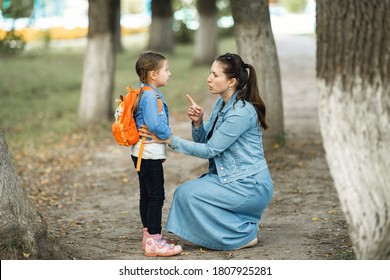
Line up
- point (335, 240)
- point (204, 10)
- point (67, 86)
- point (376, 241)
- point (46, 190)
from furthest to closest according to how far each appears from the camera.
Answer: point (204, 10) → point (67, 86) → point (46, 190) → point (335, 240) → point (376, 241)

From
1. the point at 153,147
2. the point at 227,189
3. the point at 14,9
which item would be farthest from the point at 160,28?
the point at 153,147

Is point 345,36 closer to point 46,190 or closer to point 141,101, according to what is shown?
point 141,101

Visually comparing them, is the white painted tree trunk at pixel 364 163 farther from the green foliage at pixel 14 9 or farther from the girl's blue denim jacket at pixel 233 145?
the green foliage at pixel 14 9

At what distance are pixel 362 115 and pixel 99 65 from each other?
10074mm

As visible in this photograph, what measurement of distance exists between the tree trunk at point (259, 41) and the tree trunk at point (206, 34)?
47.5 ft

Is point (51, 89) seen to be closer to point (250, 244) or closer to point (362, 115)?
point (250, 244)

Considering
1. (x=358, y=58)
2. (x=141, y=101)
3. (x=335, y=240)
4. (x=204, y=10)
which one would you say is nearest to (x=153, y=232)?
(x=141, y=101)

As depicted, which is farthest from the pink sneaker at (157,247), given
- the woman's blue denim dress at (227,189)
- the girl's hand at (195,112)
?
the girl's hand at (195,112)

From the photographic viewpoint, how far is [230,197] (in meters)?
6.52

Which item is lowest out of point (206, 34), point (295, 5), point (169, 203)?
→ point (295, 5)

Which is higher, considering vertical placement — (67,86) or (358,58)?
(358,58)

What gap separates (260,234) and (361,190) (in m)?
2.17

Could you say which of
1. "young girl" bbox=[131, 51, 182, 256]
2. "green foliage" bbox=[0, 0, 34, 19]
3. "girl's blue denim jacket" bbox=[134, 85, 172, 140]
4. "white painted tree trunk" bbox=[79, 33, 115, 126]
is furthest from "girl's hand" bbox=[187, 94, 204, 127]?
"green foliage" bbox=[0, 0, 34, 19]

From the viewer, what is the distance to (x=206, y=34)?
2567 cm
